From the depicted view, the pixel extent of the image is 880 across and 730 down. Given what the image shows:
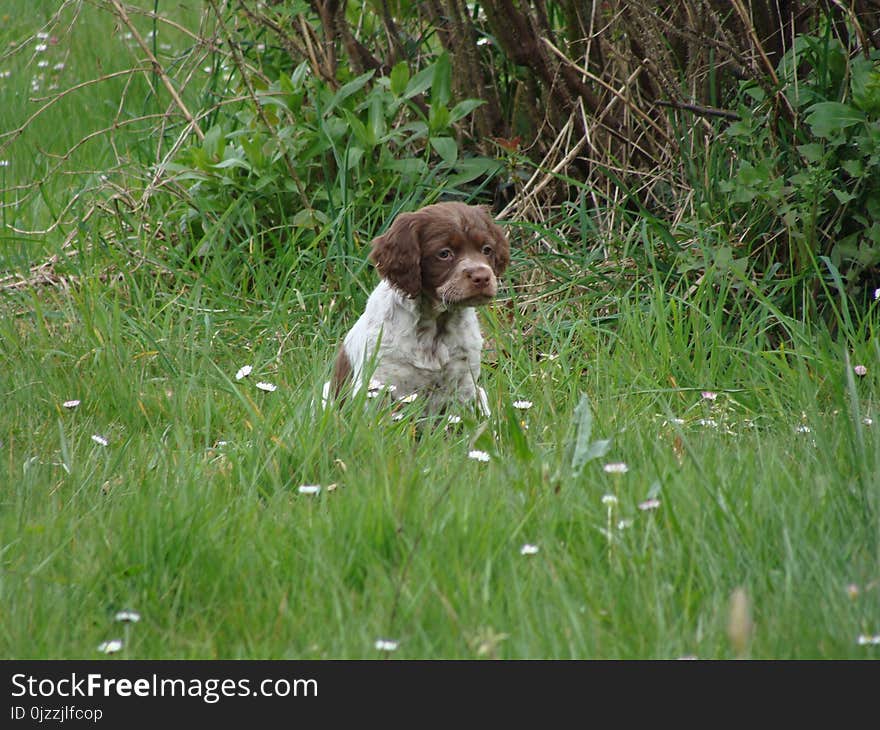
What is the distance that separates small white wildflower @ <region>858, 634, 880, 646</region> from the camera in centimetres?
227

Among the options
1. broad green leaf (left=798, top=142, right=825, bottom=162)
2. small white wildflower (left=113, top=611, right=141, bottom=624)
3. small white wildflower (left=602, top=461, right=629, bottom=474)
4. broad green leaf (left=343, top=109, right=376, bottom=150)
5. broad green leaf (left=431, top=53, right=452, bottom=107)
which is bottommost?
small white wildflower (left=113, top=611, right=141, bottom=624)

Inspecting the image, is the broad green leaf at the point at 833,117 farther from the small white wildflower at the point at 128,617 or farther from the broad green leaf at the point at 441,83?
the small white wildflower at the point at 128,617

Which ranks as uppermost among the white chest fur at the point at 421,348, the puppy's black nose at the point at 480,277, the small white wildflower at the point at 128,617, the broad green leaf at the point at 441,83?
the broad green leaf at the point at 441,83

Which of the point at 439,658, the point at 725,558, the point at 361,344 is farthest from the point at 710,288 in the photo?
the point at 439,658

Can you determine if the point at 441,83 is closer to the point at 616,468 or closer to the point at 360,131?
the point at 360,131

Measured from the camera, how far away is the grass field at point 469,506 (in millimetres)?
2521

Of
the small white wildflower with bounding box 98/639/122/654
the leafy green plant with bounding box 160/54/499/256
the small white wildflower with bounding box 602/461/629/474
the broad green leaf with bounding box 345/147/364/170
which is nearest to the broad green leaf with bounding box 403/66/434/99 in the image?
the leafy green plant with bounding box 160/54/499/256

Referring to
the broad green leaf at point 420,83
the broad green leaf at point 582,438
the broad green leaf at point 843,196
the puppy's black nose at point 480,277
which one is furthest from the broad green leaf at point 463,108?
the broad green leaf at point 582,438

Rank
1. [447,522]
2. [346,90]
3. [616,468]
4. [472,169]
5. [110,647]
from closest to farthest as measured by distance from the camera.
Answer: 1. [110,647]
2. [447,522]
3. [616,468]
4. [346,90]
5. [472,169]

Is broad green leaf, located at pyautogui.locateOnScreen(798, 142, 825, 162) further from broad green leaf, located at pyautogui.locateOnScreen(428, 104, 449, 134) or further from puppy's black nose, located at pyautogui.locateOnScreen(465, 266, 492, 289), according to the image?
broad green leaf, located at pyautogui.locateOnScreen(428, 104, 449, 134)

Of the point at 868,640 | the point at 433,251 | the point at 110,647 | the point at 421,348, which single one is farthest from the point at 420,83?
the point at 868,640

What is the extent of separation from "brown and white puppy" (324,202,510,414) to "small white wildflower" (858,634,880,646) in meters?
2.29

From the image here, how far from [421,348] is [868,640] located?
2543mm

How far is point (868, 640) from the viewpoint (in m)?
2.27
